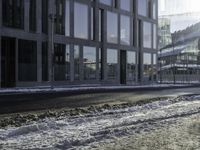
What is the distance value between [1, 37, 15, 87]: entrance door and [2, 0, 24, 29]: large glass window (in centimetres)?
158

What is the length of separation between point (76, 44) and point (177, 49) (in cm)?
6662

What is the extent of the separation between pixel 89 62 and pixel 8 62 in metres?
13.6

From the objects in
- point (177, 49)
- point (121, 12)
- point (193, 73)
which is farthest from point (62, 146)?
point (177, 49)

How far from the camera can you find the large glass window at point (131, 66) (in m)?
65.8

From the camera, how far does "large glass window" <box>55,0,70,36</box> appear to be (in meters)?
49.3

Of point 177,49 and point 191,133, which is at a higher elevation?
point 177,49

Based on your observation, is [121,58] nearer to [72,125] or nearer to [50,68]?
[50,68]

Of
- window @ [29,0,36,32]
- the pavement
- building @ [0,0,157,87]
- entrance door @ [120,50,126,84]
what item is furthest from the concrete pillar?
entrance door @ [120,50,126,84]

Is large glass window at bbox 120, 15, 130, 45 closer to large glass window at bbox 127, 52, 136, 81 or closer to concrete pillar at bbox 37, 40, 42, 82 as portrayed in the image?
large glass window at bbox 127, 52, 136, 81

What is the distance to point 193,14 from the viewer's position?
146 m

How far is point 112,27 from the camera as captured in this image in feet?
200

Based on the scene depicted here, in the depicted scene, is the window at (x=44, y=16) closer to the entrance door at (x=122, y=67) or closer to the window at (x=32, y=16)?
the window at (x=32, y=16)

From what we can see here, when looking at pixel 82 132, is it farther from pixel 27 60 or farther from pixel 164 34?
pixel 164 34

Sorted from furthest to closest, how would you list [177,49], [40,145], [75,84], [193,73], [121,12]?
[177,49] → [193,73] → [121,12] → [75,84] → [40,145]
